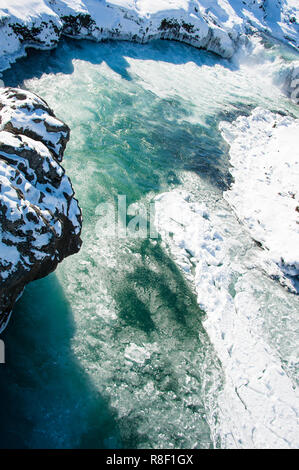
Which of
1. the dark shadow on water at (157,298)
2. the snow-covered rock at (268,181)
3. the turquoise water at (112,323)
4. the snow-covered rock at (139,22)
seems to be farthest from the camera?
the snow-covered rock at (139,22)

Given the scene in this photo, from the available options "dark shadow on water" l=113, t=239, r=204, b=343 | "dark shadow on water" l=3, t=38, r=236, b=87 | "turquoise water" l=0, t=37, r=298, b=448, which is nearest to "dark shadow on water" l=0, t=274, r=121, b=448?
"turquoise water" l=0, t=37, r=298, b=448

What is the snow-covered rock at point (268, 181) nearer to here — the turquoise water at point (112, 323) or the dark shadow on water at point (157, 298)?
the turquoise water at point (112, 323)

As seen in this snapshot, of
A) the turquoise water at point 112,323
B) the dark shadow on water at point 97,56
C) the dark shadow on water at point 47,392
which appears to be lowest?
the dark shadow on water at point 47,392

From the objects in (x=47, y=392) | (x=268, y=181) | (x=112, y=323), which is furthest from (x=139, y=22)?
(x=47, y=392)

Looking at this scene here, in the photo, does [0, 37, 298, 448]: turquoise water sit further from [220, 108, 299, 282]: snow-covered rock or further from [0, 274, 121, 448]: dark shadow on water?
[220, 108, 299, 282]: snow-covered rock

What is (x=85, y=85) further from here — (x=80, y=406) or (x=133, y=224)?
(x=80, y=406)

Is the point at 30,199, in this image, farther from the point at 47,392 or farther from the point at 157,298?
the point at 157,298

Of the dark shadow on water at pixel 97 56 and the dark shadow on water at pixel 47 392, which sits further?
the dark shadow on water at pixel 97 56

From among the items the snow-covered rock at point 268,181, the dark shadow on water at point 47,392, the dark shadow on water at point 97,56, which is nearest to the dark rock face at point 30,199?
the dark shadow on water at point 47,392
